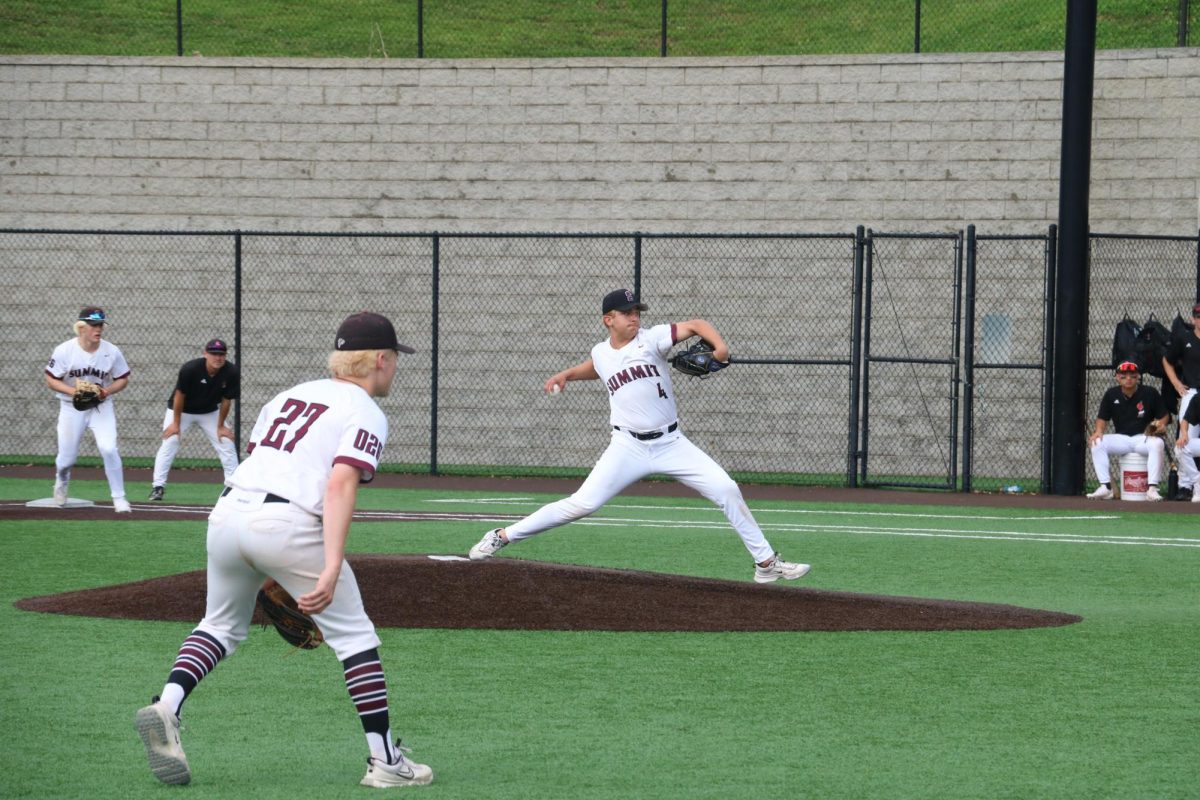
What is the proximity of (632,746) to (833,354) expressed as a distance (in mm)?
15393

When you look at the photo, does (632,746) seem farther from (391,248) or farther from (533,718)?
(391,248)

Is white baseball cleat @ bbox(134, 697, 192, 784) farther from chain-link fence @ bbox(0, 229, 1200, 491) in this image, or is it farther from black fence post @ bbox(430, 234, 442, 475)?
black fence post @ bbox(430, 234, 442, 475)

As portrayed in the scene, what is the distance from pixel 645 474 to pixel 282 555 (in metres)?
5.56

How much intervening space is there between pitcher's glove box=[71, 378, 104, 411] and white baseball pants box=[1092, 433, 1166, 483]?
34.9ft

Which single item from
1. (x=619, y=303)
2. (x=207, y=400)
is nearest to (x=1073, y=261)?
(x=619, y=303)

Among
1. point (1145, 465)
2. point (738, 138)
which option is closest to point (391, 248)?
point (738, 138)

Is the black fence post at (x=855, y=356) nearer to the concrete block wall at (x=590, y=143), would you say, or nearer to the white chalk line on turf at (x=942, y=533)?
the concrete block wall at (x=590, y=143)

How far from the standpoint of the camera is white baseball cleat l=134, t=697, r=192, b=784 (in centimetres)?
555

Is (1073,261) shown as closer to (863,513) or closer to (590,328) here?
(863,513)

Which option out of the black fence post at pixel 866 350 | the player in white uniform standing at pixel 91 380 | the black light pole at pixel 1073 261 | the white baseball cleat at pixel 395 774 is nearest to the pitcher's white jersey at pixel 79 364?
the player in white uniform standing at pixel 91 380

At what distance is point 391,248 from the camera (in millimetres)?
22234

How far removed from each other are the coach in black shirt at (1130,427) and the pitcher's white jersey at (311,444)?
14.0 metres

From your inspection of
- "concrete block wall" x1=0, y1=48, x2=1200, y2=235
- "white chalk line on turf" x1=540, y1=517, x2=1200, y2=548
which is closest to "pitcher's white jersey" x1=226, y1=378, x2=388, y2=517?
"white chalk line on turf" x1=540, y1=517, x2=1200, y2=548

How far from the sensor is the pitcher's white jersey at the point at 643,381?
10.8m
